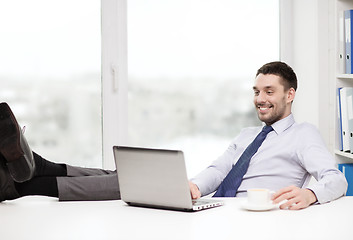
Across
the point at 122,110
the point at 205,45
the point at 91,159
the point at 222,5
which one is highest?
the point at 222,5

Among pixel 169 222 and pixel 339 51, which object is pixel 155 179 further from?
pixel 339 51

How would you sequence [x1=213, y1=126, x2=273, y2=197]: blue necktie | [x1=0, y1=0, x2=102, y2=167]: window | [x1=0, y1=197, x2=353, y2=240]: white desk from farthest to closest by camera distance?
1. [x1=0, y1=0, x2=102, y2=167]: window
2. [x1=213, y1=126, x2=273, y2=197]: blue necktie
3. [x1=0, y1=197, x2=353, y2=240]: white desk

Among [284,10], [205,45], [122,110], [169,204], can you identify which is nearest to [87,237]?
[169,204]

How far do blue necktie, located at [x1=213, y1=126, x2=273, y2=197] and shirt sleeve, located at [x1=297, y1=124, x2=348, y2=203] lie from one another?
0.69ft

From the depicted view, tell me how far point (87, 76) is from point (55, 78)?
0.62ft

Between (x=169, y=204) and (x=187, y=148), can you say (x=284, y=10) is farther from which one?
(x=169, y=204)

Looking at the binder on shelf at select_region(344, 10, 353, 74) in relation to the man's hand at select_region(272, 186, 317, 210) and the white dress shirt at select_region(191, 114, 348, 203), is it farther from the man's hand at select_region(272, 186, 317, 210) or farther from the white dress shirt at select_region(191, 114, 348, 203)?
the man's hand at select_region(272, 186, 317, 210)

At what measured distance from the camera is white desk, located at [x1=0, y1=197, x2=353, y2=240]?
172 cm

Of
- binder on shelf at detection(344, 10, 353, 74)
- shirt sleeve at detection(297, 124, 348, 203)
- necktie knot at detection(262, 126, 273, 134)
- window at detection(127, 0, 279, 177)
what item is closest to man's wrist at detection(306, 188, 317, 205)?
shirt sleeve at detection(297, 124, 348, 203)

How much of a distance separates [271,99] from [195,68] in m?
1.25

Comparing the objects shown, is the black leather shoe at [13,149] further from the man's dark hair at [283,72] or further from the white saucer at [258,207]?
the man's dark hair at [283,72]

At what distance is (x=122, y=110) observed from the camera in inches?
151

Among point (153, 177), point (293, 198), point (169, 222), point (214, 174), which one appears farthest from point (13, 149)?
point (293, 198)

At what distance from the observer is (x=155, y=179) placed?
202cm
